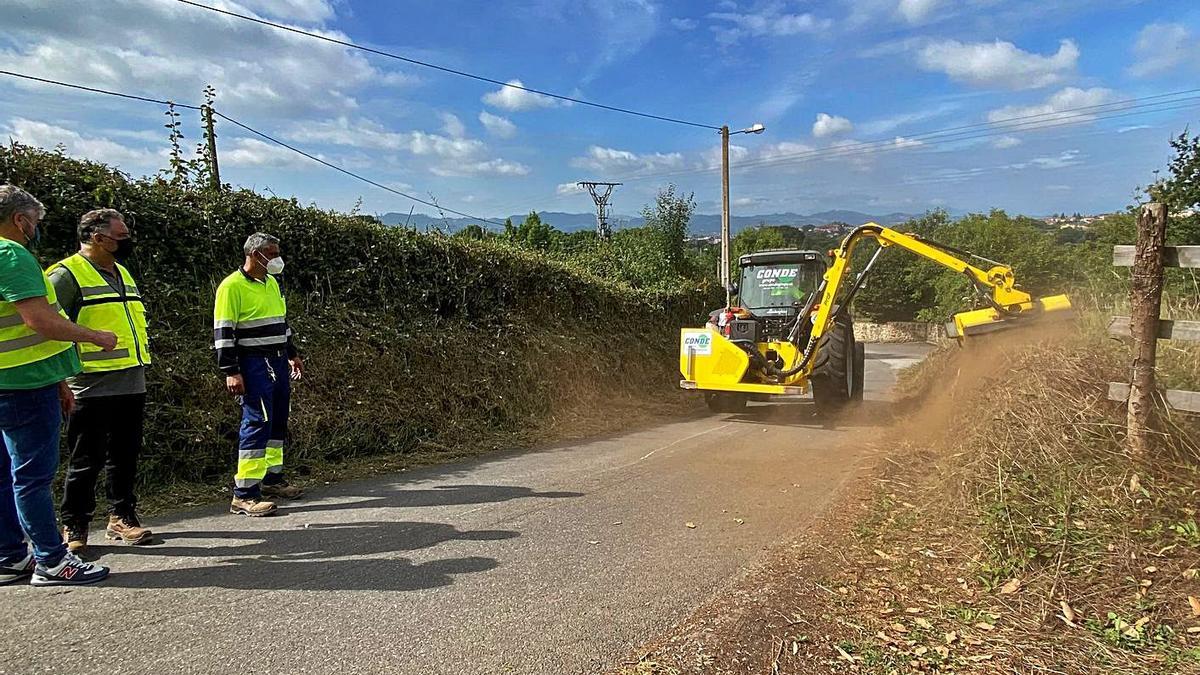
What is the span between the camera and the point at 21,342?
329cm

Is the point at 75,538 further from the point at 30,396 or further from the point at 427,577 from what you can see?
the point at 427,577

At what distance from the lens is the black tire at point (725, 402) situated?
390 inches

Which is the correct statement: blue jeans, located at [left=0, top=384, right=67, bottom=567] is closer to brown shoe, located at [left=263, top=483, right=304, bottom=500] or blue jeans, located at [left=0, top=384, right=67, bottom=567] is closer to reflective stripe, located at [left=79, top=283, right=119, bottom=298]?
reflective stripe, located at [left=79, top=283, right=119, bottom=298]

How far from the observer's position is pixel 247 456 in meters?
4.71

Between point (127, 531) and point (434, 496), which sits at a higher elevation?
point (127, 531)

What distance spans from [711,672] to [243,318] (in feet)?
13.0

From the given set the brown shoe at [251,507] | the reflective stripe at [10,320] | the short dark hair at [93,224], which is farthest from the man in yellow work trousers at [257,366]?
the reflective stripe at [10,320]

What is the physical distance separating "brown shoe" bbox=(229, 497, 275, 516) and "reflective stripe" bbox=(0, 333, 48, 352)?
1768 mm

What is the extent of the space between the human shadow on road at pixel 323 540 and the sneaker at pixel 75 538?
208 millimetres

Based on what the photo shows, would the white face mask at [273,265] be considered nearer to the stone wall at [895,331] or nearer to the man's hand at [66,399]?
the man's hand at [66,399]

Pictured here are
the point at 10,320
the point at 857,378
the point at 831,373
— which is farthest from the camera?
the point at 857,378

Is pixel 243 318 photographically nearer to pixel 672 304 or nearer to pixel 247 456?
pixel 247 456

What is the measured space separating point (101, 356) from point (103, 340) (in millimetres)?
567

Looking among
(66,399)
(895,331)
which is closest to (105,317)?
(66,399)
